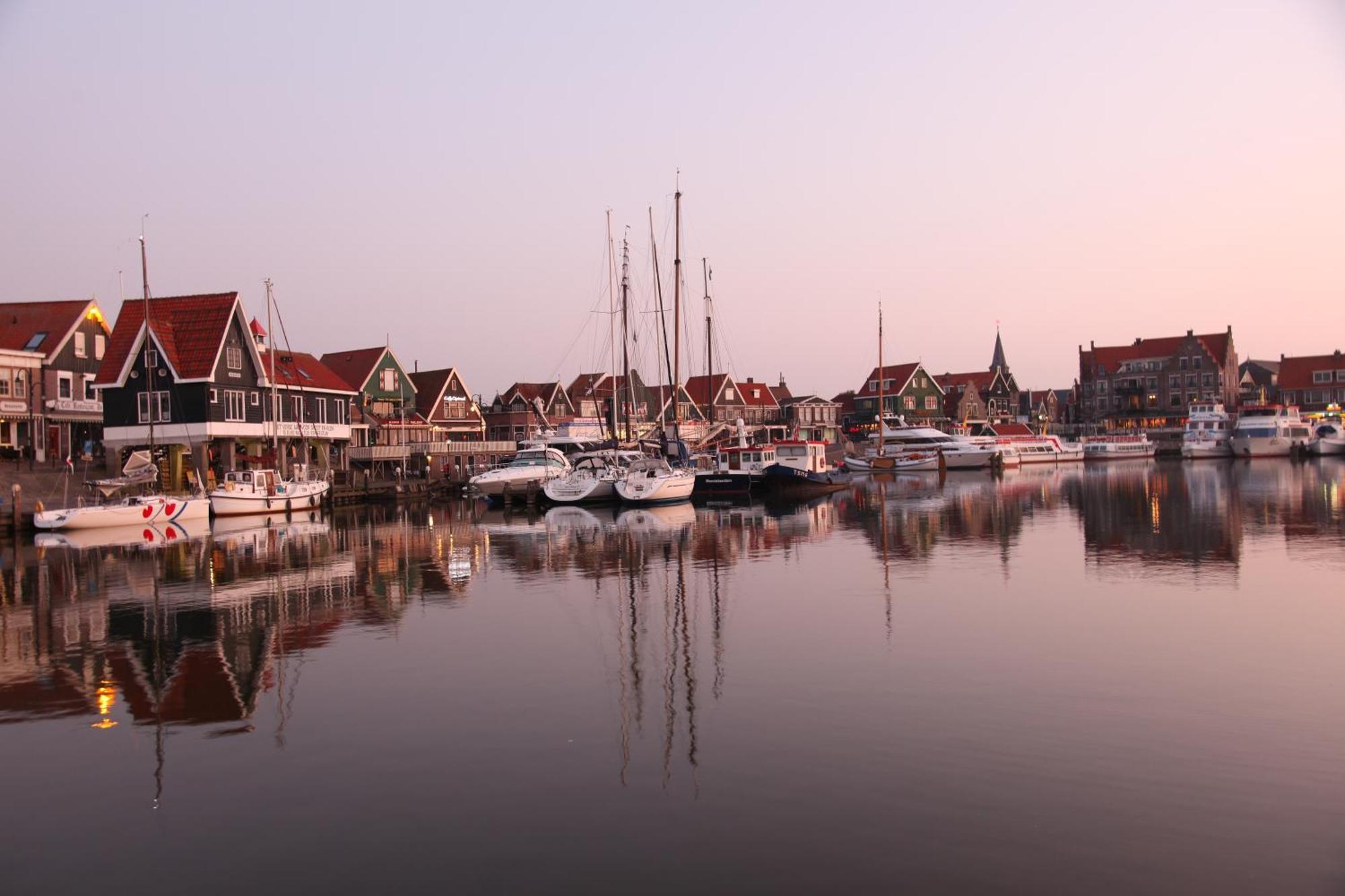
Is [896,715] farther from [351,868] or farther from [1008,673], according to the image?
[351,868]

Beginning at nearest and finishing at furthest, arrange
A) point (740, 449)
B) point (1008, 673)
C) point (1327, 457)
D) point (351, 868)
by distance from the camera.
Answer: point (351, 868)
point (1008, 673)
point (740, 449)
point (1327, 457)

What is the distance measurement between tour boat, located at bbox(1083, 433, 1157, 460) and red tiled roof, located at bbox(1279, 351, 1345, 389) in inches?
1088

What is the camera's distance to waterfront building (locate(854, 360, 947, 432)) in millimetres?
122438

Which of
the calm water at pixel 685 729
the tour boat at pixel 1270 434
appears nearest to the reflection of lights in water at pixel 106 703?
the calm water at pixel 685 729

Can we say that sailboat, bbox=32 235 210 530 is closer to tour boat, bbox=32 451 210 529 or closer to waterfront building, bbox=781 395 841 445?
tour boat, bbox=32 451 210 529

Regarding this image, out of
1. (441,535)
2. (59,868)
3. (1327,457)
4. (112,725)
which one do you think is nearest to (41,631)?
(112,725)

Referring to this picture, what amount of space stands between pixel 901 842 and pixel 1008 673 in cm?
658

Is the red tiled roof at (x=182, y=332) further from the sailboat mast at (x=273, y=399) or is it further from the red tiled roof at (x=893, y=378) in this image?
the red tiled roof at (x=893, y=378)

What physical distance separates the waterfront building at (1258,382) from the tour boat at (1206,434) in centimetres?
1754

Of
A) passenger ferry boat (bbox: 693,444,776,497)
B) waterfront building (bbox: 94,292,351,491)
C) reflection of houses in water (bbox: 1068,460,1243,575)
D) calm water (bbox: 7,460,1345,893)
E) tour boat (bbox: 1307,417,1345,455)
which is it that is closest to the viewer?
calm water (bbox: 7,460,1345,893)

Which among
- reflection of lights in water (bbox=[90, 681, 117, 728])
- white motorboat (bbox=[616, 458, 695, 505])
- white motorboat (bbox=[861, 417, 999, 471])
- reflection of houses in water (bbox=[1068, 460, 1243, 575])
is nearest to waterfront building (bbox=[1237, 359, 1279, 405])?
white motorboat (bbox=[861, 417, 999, 471])

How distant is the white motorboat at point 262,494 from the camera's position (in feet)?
157

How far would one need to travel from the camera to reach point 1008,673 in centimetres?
1538

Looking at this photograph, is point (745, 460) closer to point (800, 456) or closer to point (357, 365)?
point (800, 456)
